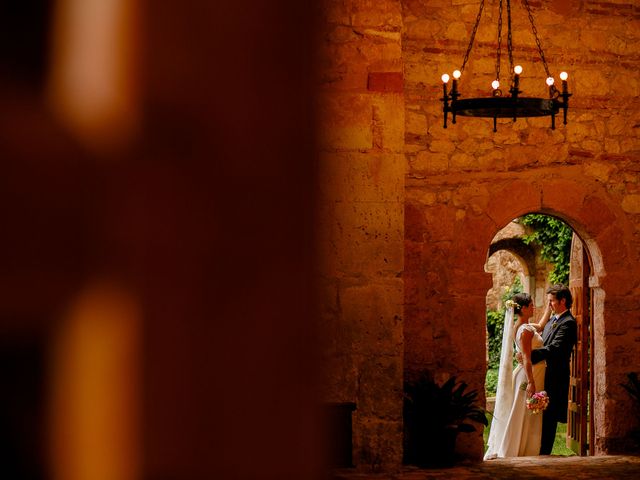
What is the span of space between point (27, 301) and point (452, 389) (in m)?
6.64

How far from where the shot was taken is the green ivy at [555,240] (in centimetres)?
1028

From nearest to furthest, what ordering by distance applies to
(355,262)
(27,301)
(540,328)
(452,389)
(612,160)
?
(27,301)
(355,262)
(452,389)
(612,160)
(540,328)

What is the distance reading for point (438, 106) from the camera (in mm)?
6957

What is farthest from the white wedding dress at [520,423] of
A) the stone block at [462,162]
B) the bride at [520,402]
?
the stone block at [462,162]

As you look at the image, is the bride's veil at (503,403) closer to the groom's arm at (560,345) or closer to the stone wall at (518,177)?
the groom's arm at (560,345)

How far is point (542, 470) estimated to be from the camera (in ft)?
20.9

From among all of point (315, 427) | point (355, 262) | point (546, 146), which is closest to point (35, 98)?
point (315, 427)

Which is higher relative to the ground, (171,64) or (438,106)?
(438,106)

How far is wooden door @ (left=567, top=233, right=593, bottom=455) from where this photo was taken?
765 centimetres

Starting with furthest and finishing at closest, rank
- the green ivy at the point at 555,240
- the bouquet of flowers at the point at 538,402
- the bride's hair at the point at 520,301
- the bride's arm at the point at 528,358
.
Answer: the green ivy at the point at 555,240
the bride's hair at the point at 520,301
the bride's arm at the point at 528,358
the bouquet of flowers at the point at 538,402

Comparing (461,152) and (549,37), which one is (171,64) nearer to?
(461,152)

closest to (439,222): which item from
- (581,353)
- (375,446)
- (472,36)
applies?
(472,36)

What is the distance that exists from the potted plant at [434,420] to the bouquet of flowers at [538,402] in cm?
99

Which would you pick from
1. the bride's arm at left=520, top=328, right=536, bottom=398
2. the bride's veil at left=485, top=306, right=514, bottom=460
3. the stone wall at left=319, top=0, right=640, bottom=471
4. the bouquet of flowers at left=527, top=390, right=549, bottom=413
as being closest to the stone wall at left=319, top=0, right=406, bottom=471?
the stone wall at left=319, top=0, right=640, bottom=471
